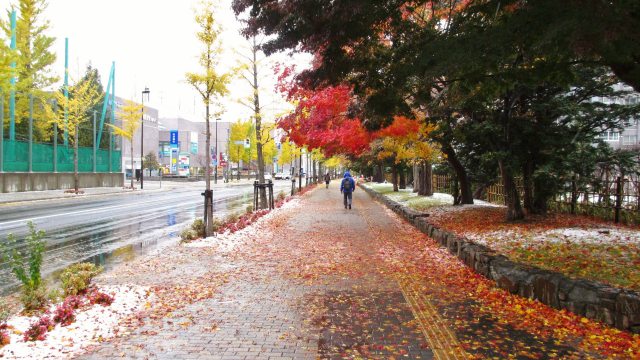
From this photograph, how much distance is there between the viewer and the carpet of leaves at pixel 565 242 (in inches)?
265

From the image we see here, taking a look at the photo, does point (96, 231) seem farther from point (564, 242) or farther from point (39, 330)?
point (564, 242)

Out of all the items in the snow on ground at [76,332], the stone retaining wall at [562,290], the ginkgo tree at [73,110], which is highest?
the ginkgo tree at [73,110]

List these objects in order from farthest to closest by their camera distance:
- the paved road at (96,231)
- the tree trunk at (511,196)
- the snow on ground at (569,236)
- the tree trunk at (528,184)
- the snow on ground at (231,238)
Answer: the tree trunk at (528,184) < the tree trunk at (511,196) < the snow on ground at (231,238) < the paved road at (96,231) < the snow on ground at (569,236)

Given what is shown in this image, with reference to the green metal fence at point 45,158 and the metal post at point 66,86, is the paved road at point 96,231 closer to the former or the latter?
the green metal fence at point 45,158

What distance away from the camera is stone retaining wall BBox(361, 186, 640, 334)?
494 cm

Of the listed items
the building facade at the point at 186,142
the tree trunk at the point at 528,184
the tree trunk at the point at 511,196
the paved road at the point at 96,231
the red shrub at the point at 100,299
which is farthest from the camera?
the building facade at the point at 186,142

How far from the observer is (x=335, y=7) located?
260 inches

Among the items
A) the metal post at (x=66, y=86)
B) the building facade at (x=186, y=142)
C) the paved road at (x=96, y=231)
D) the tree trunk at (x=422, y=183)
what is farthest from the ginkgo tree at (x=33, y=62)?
the building facade at (x=186, y=142)

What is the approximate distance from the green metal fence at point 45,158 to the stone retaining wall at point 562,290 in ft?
104

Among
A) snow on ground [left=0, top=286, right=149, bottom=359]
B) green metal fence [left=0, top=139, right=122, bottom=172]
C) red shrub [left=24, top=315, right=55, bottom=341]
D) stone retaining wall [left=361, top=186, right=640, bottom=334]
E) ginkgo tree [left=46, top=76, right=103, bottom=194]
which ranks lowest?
snow on ground [left=0, top=286, right=149, bottom=359]

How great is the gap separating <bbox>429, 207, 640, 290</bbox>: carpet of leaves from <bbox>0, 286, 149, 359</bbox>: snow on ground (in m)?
5.90

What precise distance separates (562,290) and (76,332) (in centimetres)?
554

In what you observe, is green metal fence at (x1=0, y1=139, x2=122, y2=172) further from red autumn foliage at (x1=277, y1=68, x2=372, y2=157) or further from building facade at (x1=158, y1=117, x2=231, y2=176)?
building facade at (x1=158, y1=117, x2=231, y2=176)

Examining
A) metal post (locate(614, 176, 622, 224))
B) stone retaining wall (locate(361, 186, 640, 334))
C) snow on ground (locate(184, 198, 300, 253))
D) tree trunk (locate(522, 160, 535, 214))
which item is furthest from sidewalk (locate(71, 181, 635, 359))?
metal post (locate(614, 176, 622, 224))
